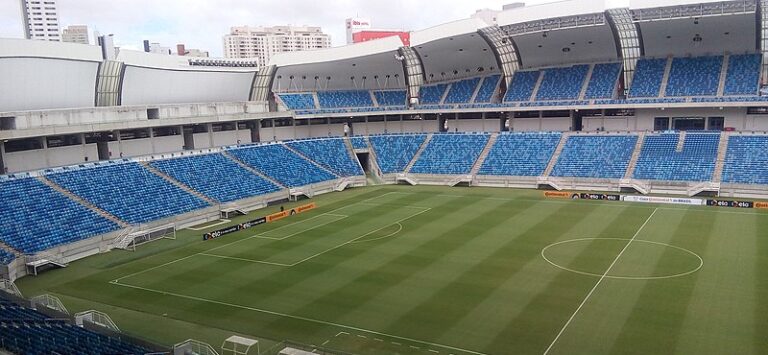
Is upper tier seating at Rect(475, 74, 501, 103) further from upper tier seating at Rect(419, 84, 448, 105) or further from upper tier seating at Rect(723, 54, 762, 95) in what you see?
upper tier seating at Rect(723, 54, 762, 95)

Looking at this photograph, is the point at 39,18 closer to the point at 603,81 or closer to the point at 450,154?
the point at 450,154

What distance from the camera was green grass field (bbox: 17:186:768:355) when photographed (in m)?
19.9

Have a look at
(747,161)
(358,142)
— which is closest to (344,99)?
(358,142)

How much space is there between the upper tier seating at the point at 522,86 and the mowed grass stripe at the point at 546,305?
1137 inches

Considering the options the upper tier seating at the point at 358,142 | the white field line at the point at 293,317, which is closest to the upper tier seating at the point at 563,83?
the upper tier seating at the point at 358,142

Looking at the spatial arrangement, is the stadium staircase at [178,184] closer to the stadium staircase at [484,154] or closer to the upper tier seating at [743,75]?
the stadium staircase at [484,154]

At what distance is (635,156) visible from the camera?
50125mm

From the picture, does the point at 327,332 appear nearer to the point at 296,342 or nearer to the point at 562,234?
the point at 296,342

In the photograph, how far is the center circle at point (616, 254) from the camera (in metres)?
25.7

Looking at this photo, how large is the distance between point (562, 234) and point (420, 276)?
36.2 ft

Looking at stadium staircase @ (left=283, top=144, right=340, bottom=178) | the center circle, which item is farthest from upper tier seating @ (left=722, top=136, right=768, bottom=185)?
stadium staircase @ (left=283, top=144, right=340, bottom=178)

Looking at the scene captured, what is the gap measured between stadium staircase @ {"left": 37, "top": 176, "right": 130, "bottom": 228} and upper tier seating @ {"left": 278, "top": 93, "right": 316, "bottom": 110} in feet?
92.0

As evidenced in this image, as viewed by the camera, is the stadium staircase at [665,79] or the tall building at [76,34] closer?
the stadium staircase at [665,79]

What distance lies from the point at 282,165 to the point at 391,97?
2051 centimetres
